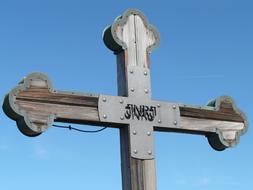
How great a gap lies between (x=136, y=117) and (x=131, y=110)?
0.21 feet

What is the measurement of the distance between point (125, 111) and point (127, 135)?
0.60ft

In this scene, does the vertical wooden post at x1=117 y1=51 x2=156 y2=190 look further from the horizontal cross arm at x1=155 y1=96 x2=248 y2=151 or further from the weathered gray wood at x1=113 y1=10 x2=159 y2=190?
the horizontal cross arm at x1=155 y1=96 x2=248 y2=151

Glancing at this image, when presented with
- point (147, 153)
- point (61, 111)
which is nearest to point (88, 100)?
point (61, 111)

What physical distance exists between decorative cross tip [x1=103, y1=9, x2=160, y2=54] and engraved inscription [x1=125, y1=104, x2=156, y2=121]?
1.63ft

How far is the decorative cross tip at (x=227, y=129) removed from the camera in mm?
5684

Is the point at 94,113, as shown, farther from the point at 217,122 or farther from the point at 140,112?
the point at 217,122

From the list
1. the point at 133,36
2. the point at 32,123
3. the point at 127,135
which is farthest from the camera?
the point at 133,36

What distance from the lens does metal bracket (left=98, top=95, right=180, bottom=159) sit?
16.7 ft

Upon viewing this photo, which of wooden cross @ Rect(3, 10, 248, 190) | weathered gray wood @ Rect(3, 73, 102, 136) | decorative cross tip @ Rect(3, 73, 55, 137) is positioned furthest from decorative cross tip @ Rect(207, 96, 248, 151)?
decorative cross tip @ Rect(3, 73, 55, 137)

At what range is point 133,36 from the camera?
548 cm

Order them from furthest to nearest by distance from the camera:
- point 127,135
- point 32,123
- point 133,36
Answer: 1. point 133,36
2. point 127,135
3. point 32,123

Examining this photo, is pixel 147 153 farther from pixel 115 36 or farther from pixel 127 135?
pixel 115 36

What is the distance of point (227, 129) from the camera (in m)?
5.74

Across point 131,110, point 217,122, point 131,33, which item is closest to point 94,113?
point 131,110
